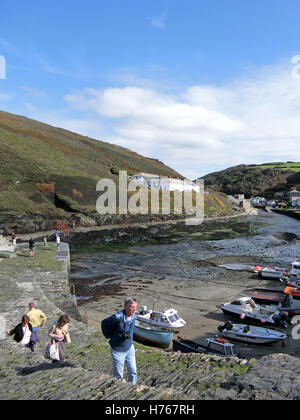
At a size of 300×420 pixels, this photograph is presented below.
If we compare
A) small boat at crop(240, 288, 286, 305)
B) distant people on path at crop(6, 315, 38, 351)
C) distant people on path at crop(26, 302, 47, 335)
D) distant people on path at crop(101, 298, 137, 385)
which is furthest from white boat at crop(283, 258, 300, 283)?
distant people on path at crop(101, 298, 137, 385)

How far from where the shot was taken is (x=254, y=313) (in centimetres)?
2052

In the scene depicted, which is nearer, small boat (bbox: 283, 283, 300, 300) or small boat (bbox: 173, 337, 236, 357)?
small boat (bbox: 173, 337, 236, 357)

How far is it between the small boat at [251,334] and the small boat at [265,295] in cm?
721

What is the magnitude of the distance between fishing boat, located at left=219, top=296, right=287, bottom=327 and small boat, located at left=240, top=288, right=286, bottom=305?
8.20 ft

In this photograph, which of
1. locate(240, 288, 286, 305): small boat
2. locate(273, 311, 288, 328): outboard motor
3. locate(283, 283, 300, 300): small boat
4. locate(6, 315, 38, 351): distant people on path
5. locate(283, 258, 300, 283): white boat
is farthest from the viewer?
Answer: locate(283, 258, 300, 283): white boat

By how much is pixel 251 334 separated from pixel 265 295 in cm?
898

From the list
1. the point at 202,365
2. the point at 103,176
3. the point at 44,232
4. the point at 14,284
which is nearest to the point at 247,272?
the point at 14,284

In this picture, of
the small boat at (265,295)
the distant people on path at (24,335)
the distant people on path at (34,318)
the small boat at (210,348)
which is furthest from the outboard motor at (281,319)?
the distant people on path at (24,335)

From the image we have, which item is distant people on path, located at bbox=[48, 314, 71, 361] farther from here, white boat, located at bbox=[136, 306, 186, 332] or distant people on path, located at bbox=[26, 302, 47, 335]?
white boat, located at bbox=[136, 306, 186, 332]

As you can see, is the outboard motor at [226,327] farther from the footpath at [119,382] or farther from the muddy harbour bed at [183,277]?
the footpath at [119,382]

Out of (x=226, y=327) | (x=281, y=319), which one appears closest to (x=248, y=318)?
(x=281, y=319)

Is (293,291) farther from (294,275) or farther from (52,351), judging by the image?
(52,351)

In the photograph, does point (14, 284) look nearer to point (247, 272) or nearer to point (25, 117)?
point (247, 272)

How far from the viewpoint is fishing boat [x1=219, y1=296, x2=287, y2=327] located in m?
19.7
